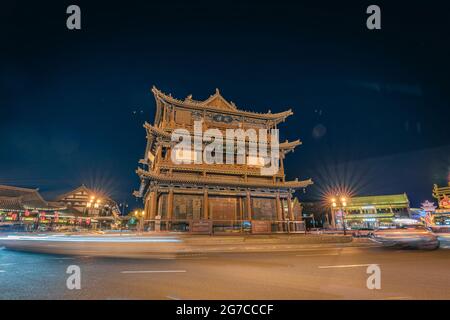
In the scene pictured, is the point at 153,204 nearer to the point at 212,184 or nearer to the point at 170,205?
the point at 170,205

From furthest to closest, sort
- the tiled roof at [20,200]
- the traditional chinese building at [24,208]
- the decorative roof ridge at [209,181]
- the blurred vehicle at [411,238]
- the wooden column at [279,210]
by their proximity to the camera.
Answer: the tiled roof at [20,200], the traditional chinese building at [24,208], the wooden column at [279,210], the decorative roof ridge at [209,181], the blurred vehicle at [411,238]

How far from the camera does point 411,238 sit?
13195 mm

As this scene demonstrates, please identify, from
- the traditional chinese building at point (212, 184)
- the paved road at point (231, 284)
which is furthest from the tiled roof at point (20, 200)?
the paved road at point (231, 284)

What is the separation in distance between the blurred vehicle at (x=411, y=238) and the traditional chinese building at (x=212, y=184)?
888cm

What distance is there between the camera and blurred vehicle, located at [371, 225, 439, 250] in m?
12.7

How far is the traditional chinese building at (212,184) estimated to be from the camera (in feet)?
73.9

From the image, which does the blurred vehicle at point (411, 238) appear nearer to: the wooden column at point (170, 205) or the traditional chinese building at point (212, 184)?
the traditional chinese building at point (212, 184)

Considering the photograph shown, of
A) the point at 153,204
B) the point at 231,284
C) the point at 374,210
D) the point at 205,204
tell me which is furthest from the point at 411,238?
the point at 374,210

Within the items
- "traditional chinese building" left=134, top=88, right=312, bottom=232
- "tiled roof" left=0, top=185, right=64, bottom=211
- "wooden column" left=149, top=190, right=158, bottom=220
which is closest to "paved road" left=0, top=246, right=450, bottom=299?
"traditional chinese building" left=134, top=88, right=312, bottom=232

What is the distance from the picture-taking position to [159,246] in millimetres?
12805

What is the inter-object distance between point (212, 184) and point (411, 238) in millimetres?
16189
